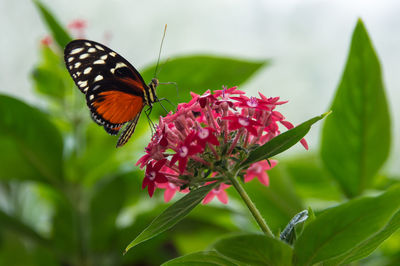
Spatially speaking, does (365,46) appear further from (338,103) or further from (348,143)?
(348,143)

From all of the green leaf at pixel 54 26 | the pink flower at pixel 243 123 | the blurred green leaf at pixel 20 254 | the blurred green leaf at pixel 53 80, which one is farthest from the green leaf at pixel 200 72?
the blurred green leaf at pixel 20 254

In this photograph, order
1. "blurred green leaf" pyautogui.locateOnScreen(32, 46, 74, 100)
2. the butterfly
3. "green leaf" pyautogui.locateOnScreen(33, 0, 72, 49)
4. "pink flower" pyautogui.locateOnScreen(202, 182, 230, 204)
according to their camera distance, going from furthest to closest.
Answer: "blurred green leaf" pyautogui.locateOnScreen(32, 46, 74, 100) → "green leaf" pyautogui.locateOnScreen(33, 0, 72, 49) → the butterfly → "pink flower" pyautogui.locateOnScreen(202, 182, 230, 204)

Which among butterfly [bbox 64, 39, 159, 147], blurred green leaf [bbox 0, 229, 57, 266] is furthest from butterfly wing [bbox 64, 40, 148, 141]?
blurred green leaf [bbox 0, 229, 57, 266]

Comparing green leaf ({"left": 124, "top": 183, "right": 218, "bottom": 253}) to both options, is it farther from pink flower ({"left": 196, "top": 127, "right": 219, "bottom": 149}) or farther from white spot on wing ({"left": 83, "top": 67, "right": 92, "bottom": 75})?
white spot on wing ({"left": 83, "top": 67, "right": 92, "bottom": 75})

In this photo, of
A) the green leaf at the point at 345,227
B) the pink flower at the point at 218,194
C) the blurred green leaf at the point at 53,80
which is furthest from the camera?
the blurred green leaf at the point at 53,80

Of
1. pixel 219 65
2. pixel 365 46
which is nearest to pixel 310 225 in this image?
pixel 365 46

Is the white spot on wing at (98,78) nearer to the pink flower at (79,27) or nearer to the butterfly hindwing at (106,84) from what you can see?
the butterfly hindwing at (106,84)

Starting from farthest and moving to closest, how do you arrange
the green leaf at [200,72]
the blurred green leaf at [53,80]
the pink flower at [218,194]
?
the blurred green leaf at [53,80] < the green leaf at [200,72] < the pink flower at [218,194]
